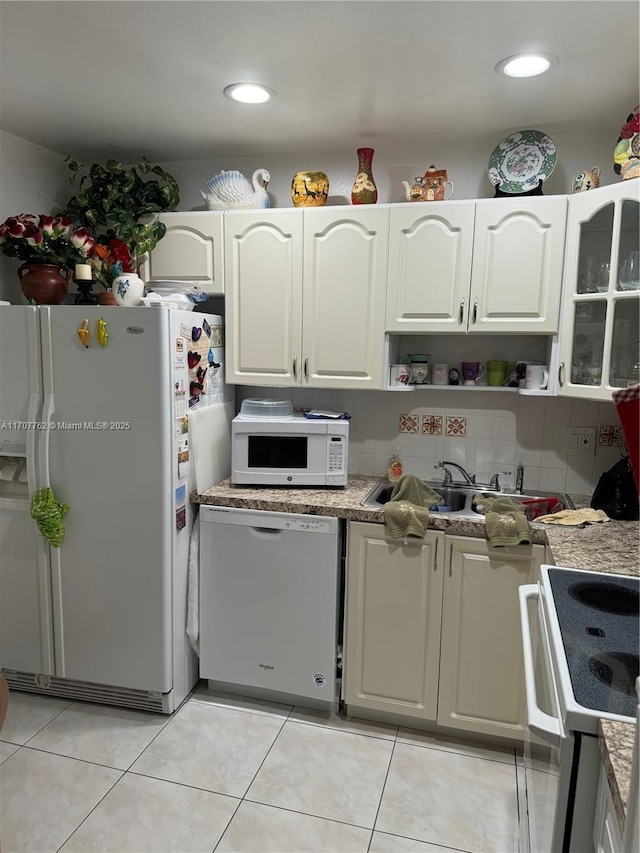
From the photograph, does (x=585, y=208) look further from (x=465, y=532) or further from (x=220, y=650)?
(x=220, y=650)

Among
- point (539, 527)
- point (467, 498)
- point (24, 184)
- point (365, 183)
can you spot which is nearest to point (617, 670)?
point (539, 527)

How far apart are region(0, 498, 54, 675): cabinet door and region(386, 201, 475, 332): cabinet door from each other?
1.77m

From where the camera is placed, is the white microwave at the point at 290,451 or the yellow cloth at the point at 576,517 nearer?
the yellow cloth at the point at 576,517

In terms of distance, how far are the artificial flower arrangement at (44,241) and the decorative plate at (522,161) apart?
176 centimetres

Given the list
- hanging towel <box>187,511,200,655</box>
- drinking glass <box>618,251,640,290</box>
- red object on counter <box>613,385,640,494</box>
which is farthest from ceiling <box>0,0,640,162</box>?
hanging towel <box>187,511,200,655</box>

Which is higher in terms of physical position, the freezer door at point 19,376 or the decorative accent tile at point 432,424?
the freezer door at point 19,376

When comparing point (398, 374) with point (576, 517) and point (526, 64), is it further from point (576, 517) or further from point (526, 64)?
point (526, 64)

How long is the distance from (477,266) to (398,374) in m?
0.55

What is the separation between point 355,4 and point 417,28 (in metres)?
0.21

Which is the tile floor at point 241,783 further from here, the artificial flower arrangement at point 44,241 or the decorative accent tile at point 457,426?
the artificial flower arrangement at point 44,241

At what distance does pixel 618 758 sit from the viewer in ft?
3.04

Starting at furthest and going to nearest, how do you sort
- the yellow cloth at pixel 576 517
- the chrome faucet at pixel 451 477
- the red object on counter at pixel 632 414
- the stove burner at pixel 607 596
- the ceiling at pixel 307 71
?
the chrome faucet at pixel 451 477 → the yellow cloth at pixel 576 517 → the ceiling at pixel 307 71 → the stove burner at pixel 607 596 → the red object on counter at pixel 632 414

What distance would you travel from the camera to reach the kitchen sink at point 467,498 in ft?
7.80

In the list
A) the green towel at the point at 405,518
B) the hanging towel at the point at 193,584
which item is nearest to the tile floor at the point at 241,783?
the hanging towel at the point at 193,584
